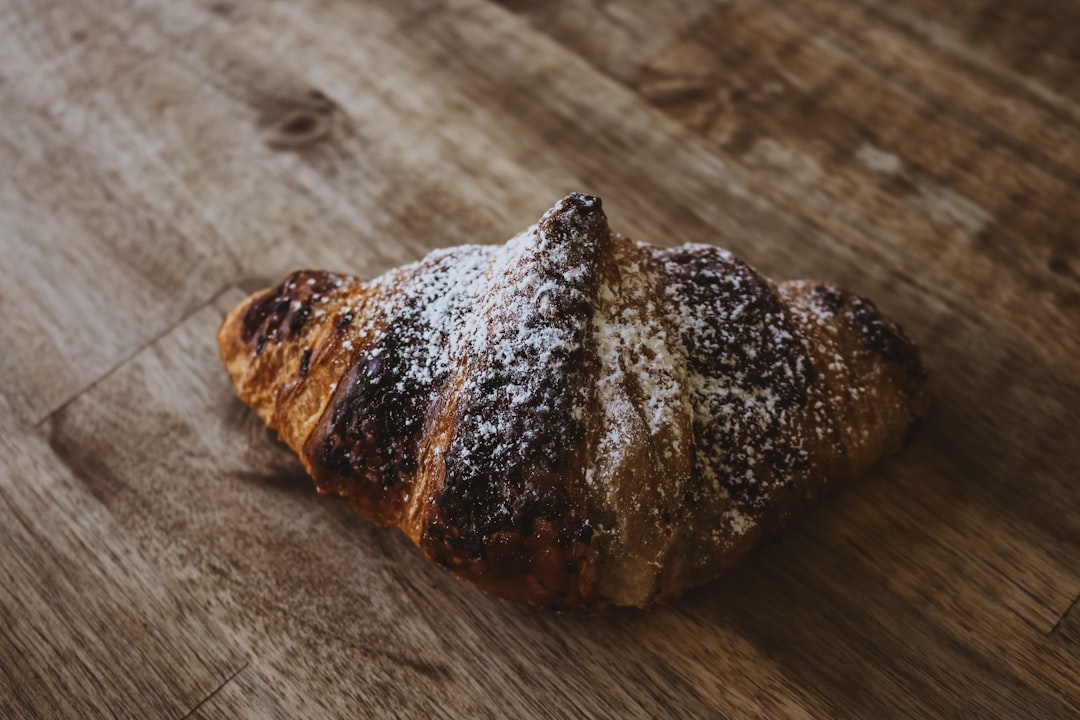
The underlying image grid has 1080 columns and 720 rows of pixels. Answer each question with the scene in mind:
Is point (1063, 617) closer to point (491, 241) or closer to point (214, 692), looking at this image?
point (491, 241)

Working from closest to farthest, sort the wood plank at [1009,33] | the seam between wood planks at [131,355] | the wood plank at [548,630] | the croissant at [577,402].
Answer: the croissant at [577,402] → the wood plank at [548,630] → the seam between wood planks at [131,355] → the wood plank at [1009,33]

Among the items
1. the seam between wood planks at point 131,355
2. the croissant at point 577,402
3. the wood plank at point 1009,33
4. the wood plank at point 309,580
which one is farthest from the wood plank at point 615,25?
the wood plank at point 309,580

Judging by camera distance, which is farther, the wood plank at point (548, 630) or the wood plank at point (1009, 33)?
the wood plank at point (1009, 33)

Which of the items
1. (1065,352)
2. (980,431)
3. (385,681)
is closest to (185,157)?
(385,681)

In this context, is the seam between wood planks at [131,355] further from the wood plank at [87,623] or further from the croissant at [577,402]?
the croissant at [577,402]

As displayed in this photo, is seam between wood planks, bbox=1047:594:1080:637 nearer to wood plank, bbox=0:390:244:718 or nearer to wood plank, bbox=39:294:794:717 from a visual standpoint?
wood plank, bbox=39:294:794:717

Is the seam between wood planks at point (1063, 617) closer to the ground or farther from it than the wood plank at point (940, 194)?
closer to the ground

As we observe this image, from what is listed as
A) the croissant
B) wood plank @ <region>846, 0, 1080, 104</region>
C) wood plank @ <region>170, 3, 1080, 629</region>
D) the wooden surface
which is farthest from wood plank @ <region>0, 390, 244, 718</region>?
wood plank @ <region>846, 0, 1080, 104</region>
